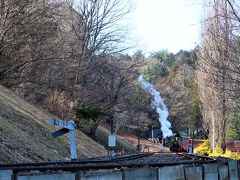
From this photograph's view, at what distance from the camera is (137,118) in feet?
179

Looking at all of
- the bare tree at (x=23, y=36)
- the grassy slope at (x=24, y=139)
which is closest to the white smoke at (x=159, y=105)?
the bare tree at (x=23, y=36)

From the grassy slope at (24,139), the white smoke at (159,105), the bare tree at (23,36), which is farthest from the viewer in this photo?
the white smoke at (159,105)

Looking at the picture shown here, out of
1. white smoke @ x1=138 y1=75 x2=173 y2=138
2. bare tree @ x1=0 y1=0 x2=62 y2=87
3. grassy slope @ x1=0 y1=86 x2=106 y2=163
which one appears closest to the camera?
grassy slope @ x1=0 y1=86 x2=106 y2=163

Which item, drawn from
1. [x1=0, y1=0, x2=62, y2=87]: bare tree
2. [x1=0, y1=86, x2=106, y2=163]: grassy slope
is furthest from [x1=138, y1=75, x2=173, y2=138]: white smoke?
[x1=0, y1=86, x2=106, y2=163]: grassy slope

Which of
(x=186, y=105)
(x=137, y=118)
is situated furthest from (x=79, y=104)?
(x=186, y=105)

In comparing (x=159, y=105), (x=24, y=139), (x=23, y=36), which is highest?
(x=159, y=105)

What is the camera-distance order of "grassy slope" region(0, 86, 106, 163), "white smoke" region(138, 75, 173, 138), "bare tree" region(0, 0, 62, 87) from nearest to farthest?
"grassy slope" region(0, 86, 106, 163), "bare tree" region(0, 0, 62, 87), "white smoke" region(138, 75, 173, 138)

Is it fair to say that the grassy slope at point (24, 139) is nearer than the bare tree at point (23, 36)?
Yes

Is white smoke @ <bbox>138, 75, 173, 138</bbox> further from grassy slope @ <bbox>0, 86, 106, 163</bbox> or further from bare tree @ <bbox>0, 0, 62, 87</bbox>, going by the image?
grassy slope @ <bbox>0, 86, 106, 163</bbox>

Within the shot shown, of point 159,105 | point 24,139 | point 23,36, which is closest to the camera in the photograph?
point 24,139

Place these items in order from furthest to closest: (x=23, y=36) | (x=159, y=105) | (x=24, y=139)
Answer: (x=159, y=105), (x=23, y=36), (x=24, y=139)

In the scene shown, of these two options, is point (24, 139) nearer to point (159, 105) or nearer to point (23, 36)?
point (23, 36)

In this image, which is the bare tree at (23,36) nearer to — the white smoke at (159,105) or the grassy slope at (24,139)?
the grassy slope at (24,139)

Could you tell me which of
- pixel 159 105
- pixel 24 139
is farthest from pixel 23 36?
pixel 159 105
